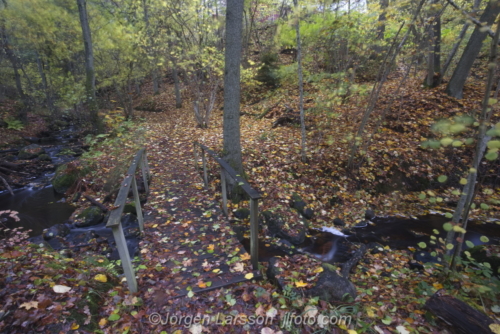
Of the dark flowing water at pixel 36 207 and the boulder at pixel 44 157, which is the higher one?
the boulder at pixel 44 157

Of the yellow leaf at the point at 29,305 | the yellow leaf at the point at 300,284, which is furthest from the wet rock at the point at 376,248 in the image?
the yellow leaf at the point at 29,305

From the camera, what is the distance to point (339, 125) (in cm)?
861

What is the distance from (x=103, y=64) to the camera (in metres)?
13.1

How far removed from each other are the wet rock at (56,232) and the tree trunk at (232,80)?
4336 mm

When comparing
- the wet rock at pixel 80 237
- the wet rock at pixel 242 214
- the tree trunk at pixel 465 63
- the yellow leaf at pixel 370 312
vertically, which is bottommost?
the wet rock at pixel 80 237

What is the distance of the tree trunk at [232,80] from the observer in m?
4.93

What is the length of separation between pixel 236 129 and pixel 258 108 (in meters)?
8.31

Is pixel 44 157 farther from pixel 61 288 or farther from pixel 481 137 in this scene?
pixel 481 137

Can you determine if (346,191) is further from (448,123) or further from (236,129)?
(448,123)

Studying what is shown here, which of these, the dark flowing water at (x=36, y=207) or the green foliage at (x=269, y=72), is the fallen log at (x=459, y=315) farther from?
the green foliage at (x=269, y=72)

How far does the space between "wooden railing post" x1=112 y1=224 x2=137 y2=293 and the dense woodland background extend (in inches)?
9.0

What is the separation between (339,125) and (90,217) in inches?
331

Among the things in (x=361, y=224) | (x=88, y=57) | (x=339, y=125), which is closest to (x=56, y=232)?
(x=361, y=224)

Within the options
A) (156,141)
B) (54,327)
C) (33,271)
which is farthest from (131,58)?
(54,327)
